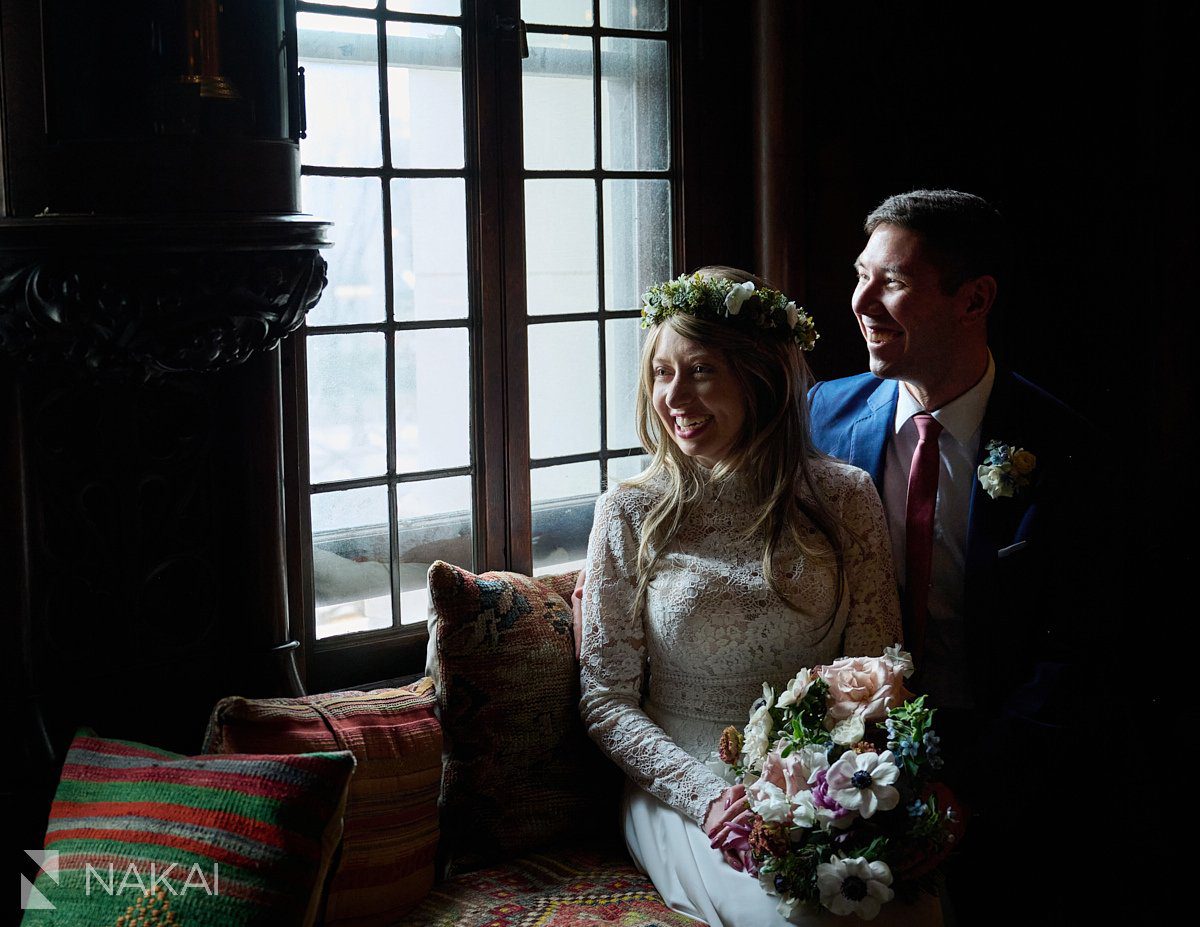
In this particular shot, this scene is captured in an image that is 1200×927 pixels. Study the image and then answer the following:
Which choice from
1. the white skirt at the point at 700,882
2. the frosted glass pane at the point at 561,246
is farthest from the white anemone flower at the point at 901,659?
the frosted glass pane at the point at 561,246

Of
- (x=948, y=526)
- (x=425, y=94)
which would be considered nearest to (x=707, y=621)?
(x=948, y=526)

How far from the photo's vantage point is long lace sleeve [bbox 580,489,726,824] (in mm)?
2184

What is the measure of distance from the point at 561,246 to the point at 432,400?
0.52 metres

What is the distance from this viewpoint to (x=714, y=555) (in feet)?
7.85

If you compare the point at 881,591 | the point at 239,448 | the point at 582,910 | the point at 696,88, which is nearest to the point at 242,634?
the point at 239,448

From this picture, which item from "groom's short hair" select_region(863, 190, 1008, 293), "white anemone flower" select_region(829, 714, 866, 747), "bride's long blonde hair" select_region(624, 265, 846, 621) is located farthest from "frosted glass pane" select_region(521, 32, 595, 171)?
"white anemone flower" select_region(829, 714, 866, 747)

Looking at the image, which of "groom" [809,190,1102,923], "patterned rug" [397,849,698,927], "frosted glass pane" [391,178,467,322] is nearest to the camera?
"patterned rug" [397,849,698,927]

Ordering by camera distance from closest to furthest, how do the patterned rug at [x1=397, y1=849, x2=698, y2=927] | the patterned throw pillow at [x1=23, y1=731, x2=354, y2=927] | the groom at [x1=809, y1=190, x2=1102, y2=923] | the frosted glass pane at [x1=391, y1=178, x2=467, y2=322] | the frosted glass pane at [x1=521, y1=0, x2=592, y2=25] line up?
the patterned throw pillow at [x1=23, y1=731, x2=354, y2=927] → the patterned rug at [x1=397, y1=849, x2=698, y2=927] → the groom at [x1=809, y1=190, x2=1102, y2=923] → the frosted glass pane at [x1=391, y1=178, x2=467, y2=322] → the frosted glass pane at [x1=521, y1=0, x2=592, y2=25]

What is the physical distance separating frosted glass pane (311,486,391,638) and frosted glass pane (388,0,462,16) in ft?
3.54

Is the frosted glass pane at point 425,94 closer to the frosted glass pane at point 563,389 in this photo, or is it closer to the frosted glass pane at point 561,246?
the frosted glass pane at point 561,246

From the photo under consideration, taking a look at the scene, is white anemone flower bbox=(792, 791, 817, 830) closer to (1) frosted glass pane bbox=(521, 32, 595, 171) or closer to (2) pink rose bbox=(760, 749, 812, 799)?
(2) pink rose bbox=(760, 749, 812, 799)

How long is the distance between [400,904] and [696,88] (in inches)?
83.6

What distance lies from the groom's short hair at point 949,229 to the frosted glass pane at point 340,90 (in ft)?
3.81

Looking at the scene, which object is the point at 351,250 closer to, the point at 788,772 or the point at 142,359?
the point at 142,359
